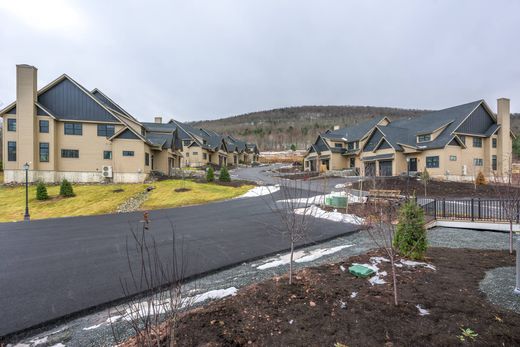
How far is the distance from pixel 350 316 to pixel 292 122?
15383 centimetres

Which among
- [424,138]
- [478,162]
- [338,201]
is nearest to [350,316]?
[338,201]

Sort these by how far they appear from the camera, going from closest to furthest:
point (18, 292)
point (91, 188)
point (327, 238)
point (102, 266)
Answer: point (18, 292), point (102, 266), point (327, 238), point (91, 188)

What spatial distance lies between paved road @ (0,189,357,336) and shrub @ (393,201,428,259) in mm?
3544

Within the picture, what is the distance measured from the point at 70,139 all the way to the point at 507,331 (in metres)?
34.8

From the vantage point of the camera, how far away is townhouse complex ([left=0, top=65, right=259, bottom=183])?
78.7 ft

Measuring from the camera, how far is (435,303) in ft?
13.2

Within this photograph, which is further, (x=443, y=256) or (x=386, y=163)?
(x=386, y=163)

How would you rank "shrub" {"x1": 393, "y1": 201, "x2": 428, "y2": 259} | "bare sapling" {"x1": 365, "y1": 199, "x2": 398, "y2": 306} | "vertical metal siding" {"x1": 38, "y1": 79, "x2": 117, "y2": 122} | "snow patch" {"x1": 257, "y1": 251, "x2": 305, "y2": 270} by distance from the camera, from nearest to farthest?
"bare sapling" {"x1": 365, "y1": 199, "x2": 398, "y2": 306} < "shrub" {"x1": 393, "y1": 201, "x2": 428, "y2": 259} < "snow patch" {"x1": 257, "y1": 251, "x2": 305, "y2": 270} < "vertical metal siding" {"x1": 38, "y1": 79, "x2": 117, "y2": 122}

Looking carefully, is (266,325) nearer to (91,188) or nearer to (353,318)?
(353,318)

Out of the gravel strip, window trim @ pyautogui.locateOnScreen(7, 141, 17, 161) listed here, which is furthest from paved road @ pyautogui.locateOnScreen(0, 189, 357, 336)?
window trim @ pyautogui.locateOnScreen(7, 141, 17, 161)

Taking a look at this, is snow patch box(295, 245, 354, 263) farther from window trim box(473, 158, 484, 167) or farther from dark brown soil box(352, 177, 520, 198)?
window trim box(473, 158, 484, 167)

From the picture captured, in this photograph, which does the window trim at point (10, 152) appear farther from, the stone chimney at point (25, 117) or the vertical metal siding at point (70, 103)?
the vertical metal siding at point (70, 103)

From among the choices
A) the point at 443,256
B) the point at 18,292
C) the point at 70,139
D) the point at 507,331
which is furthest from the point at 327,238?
the point at 70,139

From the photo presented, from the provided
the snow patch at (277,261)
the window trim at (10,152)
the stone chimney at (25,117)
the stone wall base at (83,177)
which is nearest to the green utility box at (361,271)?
the snow patch at (277,261)
